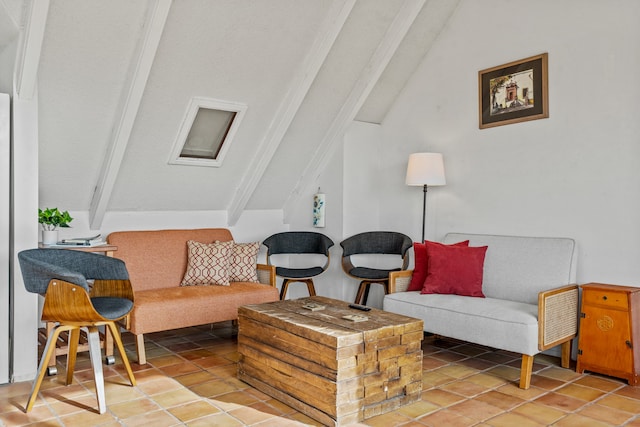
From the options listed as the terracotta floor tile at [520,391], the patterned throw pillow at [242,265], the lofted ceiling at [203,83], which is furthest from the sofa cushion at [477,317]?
the lofted ceiling at [203,83]

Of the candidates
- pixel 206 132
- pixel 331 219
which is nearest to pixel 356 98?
pixel 331 219

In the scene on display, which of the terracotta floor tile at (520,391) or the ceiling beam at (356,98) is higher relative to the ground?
the ceiling beam at (356,98)

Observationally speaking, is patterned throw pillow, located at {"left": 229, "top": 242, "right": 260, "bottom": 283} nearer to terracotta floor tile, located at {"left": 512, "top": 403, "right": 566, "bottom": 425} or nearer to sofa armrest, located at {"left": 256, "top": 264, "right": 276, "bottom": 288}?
sofa armrest, located at {"left": 256, "top": 264, "right": 276, "bottom": 288}

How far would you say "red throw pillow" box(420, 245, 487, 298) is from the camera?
12.1ft

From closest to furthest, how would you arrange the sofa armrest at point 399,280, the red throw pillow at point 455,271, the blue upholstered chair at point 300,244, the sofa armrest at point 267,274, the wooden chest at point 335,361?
the wooden chest at point 335,361 < the red throw pillow at point 455,271 < the sofa armrest at point 399,280 < the sofa armrest at point 267,274 < the blue upholstered chair at point 300,244

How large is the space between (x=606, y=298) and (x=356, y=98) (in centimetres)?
248

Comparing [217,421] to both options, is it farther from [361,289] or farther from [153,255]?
[361,289]

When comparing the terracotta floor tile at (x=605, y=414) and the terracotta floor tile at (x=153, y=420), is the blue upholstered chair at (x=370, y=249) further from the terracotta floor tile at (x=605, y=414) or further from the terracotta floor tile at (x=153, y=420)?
the terracotta floor tile at (x=153, y=420)

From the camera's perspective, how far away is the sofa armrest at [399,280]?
3902 millimetres

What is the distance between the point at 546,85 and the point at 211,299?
9.56ft

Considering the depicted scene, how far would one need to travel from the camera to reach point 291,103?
13.7 ft

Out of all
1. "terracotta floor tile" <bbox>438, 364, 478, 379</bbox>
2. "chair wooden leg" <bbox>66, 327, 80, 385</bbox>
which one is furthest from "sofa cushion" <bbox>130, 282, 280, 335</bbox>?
"terracotta floor tile" <bbox>438, 364, 478, 379</bbox>

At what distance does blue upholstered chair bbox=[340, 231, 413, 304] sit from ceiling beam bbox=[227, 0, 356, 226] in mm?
1021

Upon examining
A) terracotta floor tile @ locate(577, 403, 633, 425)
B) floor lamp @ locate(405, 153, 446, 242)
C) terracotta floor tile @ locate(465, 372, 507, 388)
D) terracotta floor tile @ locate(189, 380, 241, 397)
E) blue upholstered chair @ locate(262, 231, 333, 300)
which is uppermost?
floor lamp @ locate(405, 153, 446, 242)
